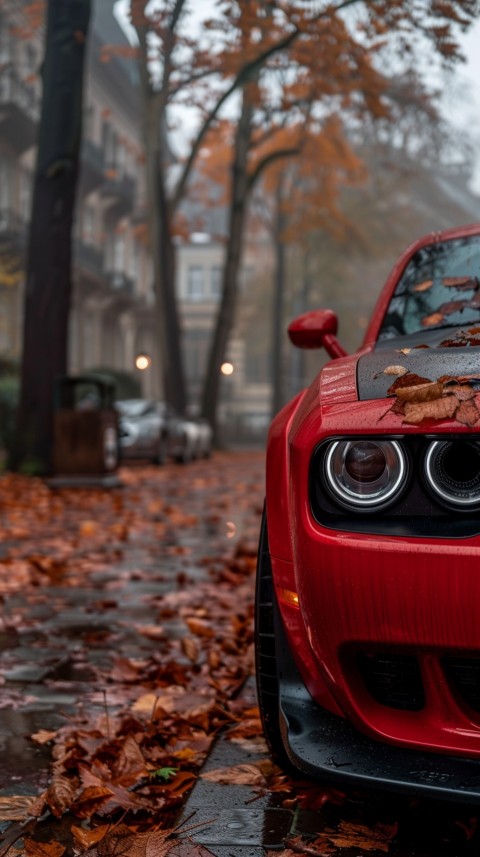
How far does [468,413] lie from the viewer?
2432 mm

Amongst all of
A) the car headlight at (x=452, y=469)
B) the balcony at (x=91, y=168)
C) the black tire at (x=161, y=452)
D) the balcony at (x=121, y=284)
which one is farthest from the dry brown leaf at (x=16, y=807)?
the balcony at (x=121, y=284)

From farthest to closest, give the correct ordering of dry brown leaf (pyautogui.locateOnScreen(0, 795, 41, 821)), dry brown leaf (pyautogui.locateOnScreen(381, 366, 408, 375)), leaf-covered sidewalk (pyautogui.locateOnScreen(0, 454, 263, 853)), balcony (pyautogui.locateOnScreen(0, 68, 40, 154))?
balcony (pyautogui.locateOnScreen(0, 68, 40, 154)) → leaf-covered sidewalk (pyautogui.locateOnScreen(0, 454, 263, 853)) → dry brown leaf (pyautogui.locateOnScreen(0, 795, 41, 821)) → dry brown leaf (pyautogui.locateOnScreen(381, 366, 408, 375))

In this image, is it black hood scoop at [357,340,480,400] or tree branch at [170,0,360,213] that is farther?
tree branch at [170,0,360,213]

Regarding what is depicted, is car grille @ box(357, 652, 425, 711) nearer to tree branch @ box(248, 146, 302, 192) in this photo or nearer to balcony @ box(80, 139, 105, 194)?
tree branch @ box(248, 146, 302, 192)

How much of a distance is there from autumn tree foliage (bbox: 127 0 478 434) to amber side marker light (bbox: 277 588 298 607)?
713 centimetres

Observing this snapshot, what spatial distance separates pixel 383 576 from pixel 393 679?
33 cm

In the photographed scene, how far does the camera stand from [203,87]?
24969mm

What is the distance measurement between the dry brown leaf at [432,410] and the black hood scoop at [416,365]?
0.38 feet

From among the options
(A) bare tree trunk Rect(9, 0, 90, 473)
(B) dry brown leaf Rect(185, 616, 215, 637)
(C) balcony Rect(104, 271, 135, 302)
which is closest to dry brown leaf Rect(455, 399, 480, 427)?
(B) dry brown leaf Rect(185, 616, 215, 637)

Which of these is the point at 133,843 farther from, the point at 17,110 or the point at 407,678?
the point at 17,110

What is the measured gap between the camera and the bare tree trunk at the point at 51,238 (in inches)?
554

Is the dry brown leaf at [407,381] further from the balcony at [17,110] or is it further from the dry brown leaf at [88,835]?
the balcony at [17,110]

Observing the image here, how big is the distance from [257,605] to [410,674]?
21.3 inches

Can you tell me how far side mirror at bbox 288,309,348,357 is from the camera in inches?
148
